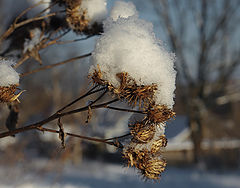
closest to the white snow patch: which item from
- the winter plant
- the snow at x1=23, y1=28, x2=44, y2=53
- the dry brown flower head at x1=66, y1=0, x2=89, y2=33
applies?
the winter plant

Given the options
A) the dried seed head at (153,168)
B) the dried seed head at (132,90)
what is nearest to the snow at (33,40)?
the dried seed head at (132,90)

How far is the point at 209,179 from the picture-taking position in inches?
481

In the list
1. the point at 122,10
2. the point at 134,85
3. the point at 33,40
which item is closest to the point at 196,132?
the point at 33,40

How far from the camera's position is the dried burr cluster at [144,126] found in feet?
3.18

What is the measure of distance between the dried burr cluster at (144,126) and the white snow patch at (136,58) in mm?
20

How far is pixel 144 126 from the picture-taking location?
1.04 meters

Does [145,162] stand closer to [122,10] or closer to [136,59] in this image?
[136,59]

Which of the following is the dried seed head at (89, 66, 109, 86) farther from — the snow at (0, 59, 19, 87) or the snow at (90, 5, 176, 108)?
the snow at (0, 59, 19, 87)

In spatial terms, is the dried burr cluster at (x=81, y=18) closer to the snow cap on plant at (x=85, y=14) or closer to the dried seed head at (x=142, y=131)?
the snow cap on plant at (x=85, y=14)

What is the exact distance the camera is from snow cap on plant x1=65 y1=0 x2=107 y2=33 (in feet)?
5.09

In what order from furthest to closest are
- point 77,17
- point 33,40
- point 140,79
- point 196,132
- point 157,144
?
point 196,132
point 33,40
point 77,17
point 157,144
point 140,79

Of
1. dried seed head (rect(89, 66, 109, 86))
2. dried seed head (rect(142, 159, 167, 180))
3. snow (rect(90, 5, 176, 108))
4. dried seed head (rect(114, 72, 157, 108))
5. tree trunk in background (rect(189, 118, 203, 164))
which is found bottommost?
dried seed head (rect(142, 159, 167, 180))

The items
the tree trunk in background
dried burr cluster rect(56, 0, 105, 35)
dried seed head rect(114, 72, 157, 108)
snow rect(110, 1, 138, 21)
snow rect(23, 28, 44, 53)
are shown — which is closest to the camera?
dried seed head rect(114, 72, 157, 108)

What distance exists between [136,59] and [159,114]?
198 mm
